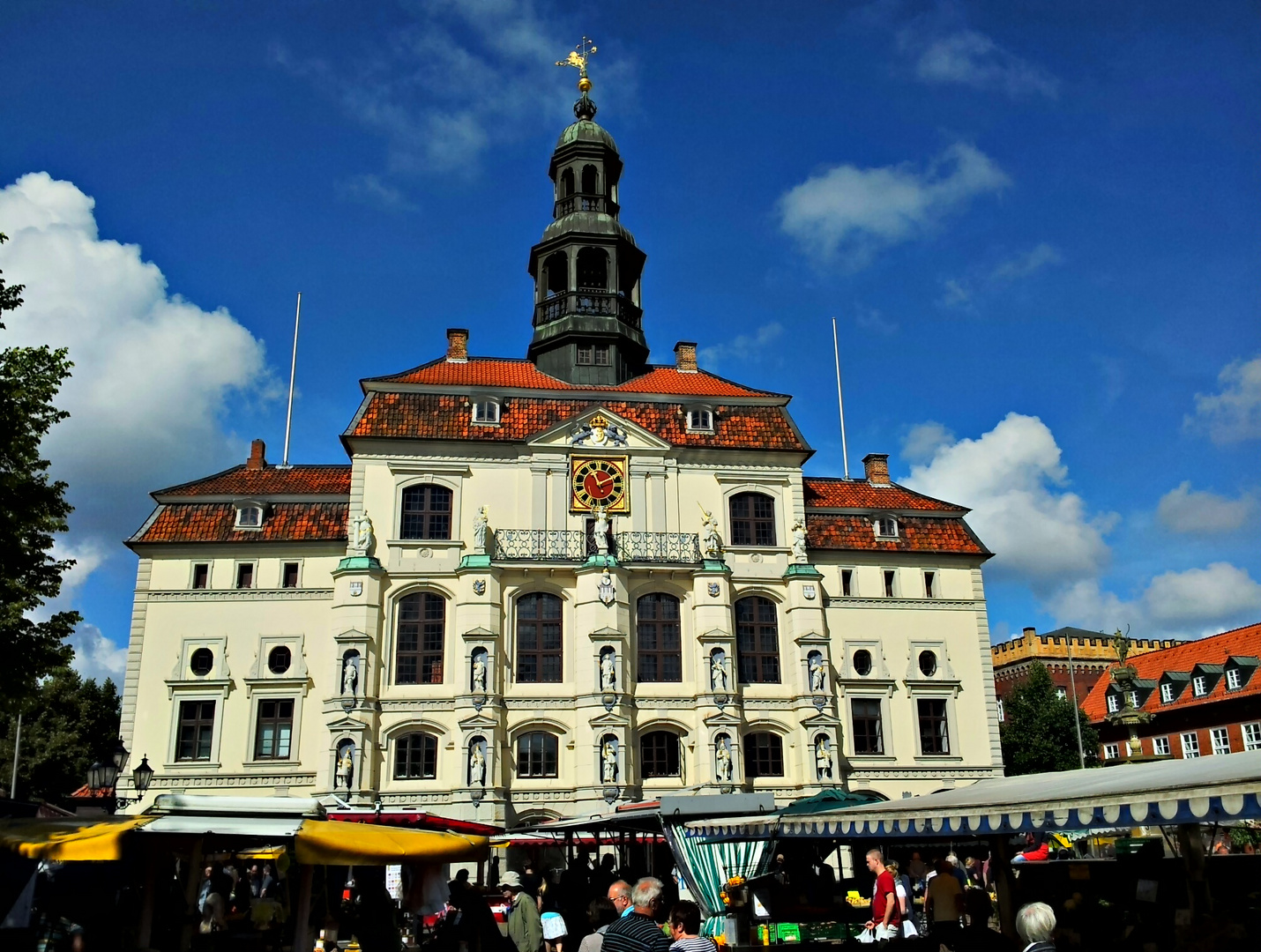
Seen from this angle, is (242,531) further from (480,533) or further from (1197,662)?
(1197,662)

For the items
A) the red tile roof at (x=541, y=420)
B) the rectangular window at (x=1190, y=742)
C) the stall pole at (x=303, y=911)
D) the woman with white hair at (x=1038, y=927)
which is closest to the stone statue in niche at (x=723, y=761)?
the red tile roof at (x=541, y=420)

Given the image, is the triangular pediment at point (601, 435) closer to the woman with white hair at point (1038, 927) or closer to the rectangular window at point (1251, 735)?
the woman with white hair at point (1038, 927)

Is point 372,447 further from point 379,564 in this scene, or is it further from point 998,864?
point 998,864

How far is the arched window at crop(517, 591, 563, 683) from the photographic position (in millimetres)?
36969

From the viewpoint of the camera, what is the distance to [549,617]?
1480 inches

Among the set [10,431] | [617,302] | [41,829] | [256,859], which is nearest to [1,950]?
[41,829]

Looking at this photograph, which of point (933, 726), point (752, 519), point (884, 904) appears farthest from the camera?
point (752, 519)

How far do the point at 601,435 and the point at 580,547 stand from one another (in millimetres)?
4293

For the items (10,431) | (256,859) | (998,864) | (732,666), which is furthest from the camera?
(732,666)

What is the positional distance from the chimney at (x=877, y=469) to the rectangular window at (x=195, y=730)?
88.4 feet

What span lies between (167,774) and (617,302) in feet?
77.9

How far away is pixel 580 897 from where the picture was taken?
1958 centimetres

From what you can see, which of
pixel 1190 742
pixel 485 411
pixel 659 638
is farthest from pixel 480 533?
pixel 1190 742

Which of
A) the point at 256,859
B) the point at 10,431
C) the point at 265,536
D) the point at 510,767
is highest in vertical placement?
the point at 265,536
